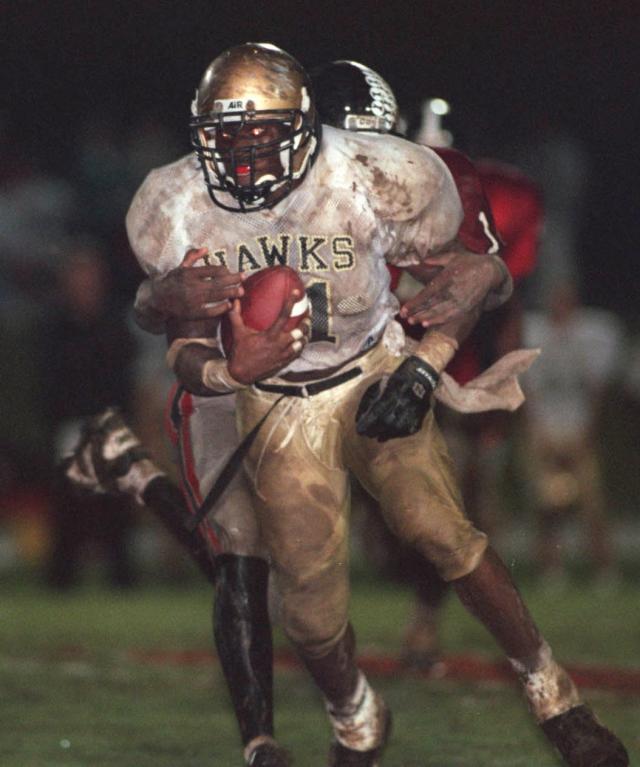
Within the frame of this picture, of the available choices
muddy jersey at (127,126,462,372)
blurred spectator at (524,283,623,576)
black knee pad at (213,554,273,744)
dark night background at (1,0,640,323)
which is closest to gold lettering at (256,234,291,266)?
muddy jersey at (127,126,462,372)

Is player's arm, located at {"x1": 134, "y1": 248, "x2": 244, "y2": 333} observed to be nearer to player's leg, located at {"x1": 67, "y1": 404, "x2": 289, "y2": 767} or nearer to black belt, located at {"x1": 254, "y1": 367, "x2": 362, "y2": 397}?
black belt, located at {"x1": 254, "y1": 367, "x2": 362, "y2": 397}

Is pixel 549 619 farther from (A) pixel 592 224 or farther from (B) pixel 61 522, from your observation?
(A) pixel 592 224

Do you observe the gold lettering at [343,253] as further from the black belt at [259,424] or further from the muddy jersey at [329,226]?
the black belt at [259,424]

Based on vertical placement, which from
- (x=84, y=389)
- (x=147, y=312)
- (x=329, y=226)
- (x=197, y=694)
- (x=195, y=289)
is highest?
(x=329, y=226)

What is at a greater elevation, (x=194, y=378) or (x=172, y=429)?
(x=194, y=378)

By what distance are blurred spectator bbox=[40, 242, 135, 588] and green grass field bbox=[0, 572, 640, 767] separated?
0.47 metres

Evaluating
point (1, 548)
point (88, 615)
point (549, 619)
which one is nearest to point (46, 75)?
point (1, 548)

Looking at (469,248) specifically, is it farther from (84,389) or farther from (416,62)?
(416,62)

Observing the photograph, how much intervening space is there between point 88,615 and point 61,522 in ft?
3.82

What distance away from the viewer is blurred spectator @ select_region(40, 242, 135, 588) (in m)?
10.3

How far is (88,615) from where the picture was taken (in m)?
9.32

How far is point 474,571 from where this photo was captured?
462cm

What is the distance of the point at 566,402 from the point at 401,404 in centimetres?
702

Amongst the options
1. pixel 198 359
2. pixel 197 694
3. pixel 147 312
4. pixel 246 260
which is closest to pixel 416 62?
pixel 197 694
